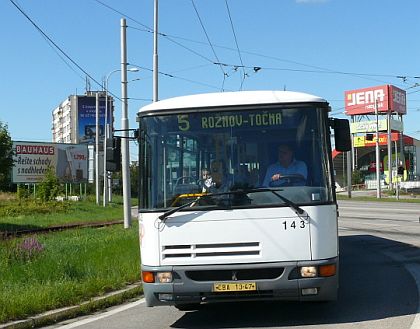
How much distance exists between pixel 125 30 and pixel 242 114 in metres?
17.4

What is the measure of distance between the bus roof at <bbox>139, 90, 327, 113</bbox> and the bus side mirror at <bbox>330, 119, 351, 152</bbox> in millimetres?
364

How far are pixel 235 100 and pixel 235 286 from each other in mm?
2269

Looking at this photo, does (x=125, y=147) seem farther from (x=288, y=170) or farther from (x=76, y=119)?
(x=76, y=119)

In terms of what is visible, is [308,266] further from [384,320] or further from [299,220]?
[384,320]

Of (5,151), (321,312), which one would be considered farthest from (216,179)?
(5,151)

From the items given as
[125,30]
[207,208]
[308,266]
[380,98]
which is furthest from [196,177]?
[380,98]

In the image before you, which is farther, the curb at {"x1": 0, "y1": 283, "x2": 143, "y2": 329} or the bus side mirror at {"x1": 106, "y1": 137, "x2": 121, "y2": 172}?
the bus side mirror at {"x1": 106, "y1": 137, "x2": 121, "y2": 172}

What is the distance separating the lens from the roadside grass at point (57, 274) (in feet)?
28.8

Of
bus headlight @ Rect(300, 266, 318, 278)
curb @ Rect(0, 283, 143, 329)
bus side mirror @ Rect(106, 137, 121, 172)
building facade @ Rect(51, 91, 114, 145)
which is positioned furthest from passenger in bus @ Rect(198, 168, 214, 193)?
building facade @ Rect(51, 91, 114, 145)

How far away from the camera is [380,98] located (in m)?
95.2

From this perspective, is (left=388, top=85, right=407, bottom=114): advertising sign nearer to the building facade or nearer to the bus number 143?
the building facade

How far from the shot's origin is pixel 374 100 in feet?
314

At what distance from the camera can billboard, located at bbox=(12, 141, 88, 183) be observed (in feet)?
225

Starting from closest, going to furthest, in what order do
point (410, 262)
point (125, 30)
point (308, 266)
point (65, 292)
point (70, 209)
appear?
1. point (308, 266)
2. point (65, 292)
3. point (410, 262)
4. point (125, 30)
5. point (70, 209)
